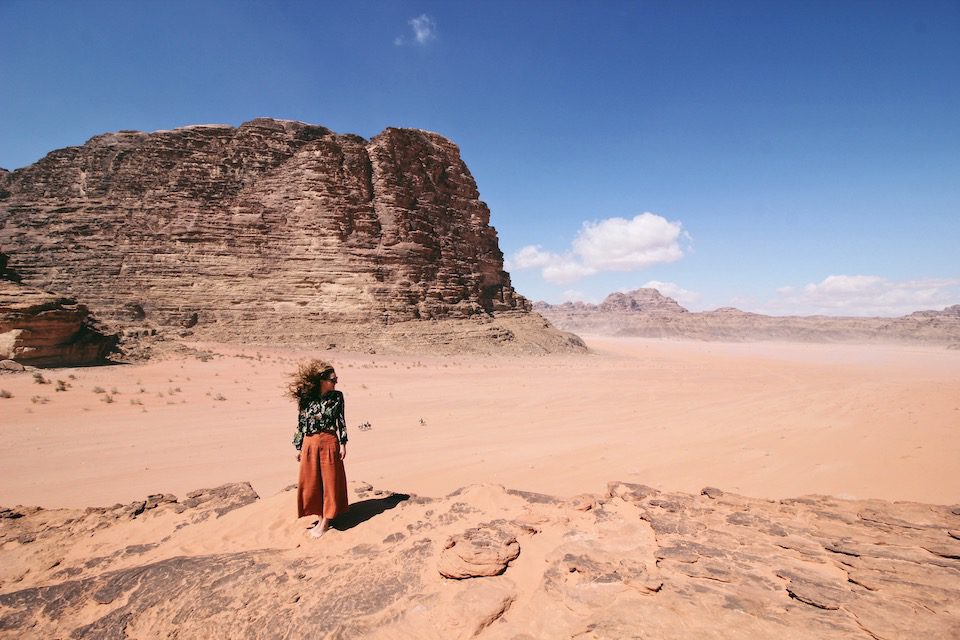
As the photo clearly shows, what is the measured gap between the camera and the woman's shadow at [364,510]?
3861 millimetres

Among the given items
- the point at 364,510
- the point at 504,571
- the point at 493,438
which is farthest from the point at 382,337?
the point at 504,571

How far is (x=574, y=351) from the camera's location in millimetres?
33656

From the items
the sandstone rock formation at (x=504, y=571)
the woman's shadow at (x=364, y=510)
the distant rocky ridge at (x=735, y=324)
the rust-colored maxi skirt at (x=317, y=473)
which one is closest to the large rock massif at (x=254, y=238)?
the woman's shadow at (x=364, y=510)

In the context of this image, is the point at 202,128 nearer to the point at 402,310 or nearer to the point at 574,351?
the point at 402,310

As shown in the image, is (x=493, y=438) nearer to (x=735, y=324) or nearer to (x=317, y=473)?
(x=317, y=473)

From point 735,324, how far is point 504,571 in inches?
4219

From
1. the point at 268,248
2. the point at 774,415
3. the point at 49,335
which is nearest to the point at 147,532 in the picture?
the point at 774,415

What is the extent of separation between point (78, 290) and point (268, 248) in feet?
41.7

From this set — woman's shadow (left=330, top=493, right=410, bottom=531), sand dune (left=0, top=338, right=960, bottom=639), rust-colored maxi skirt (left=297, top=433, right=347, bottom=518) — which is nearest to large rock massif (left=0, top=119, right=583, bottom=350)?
sand dune (left=0, top=338, right=960, bottom=639)

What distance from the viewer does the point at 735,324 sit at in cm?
9375

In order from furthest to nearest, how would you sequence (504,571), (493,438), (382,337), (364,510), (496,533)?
(382,337) → (493,438) → (364,510) → (496,533) → (504,571)

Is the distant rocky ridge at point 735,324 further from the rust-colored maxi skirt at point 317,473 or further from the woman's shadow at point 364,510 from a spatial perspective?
the rust-colored maxi skirt at point 317,473

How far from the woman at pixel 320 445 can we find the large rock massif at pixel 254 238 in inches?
960

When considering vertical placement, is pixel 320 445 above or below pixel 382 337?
below
